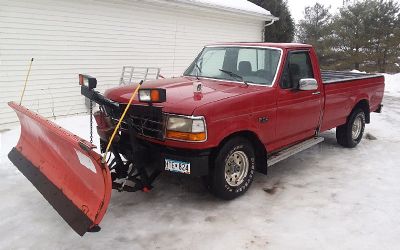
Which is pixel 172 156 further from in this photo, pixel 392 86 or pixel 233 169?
pixel 392 86

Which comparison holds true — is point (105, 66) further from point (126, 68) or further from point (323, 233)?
point (323, 233)

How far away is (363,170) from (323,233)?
235 centimetres

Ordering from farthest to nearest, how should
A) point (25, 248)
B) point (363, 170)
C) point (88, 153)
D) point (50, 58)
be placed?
point (50, 58), point (363, 170), point (25, 248), point (88, 153)

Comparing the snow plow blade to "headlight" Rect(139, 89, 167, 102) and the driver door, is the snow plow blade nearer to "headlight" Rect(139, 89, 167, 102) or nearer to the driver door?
"headlight" Rect(139, 89, 167, 102)

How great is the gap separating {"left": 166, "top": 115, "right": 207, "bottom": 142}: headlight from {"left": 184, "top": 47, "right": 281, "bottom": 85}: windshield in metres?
1.36

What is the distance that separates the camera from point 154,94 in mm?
3584

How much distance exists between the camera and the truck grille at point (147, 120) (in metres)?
3.95

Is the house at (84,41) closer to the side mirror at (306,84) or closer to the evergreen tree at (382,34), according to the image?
the side mirror at (306,84)

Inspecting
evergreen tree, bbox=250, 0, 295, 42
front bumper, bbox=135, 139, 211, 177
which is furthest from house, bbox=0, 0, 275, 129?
evergreen tree, bbox=250, 0, 295, 42

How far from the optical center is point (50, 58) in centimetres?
925

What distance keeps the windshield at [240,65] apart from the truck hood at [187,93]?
19cm

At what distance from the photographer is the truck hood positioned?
4.03m

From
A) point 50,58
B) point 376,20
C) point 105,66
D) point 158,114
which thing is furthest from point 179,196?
point 376,20

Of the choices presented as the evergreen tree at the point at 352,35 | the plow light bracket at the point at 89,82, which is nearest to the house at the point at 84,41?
the plow light bracket at the point at 89,82
